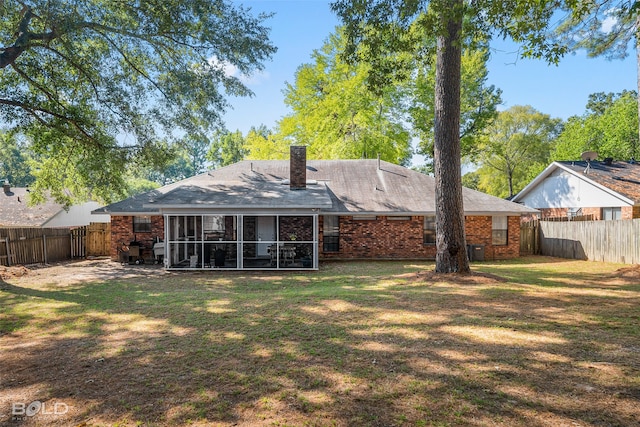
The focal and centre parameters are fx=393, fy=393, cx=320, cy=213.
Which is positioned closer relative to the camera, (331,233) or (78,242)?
(331,233)

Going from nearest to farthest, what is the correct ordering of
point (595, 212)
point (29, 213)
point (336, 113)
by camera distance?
point (595, 212) → point (336, 113) → point (29, 213)

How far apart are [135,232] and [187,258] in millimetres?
2626

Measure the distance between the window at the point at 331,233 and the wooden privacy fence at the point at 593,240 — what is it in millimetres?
10845

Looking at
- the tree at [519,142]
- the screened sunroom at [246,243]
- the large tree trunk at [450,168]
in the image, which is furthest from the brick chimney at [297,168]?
the tree at [519,142]

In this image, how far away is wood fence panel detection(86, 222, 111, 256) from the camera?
774 inches

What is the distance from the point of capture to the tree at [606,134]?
33.9 m

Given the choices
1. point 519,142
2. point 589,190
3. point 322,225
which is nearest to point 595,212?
point 589,190

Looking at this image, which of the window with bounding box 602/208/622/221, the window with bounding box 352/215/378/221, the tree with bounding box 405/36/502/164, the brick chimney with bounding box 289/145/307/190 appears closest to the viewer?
the brick chimney with bounding box 289/145/307/190

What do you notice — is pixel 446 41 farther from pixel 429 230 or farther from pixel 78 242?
pixel 78 242

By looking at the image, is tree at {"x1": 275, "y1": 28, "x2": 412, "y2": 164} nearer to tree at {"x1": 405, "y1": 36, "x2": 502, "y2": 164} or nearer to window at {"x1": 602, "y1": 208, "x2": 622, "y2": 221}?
tree at {"x1": 405, "y1": 36, "x2": 502, "y2": 164}

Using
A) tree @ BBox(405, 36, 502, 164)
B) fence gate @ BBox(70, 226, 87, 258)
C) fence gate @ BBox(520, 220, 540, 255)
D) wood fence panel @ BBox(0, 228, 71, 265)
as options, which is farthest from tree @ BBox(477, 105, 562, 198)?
wood fence panel @ BBox(0, 228, 71, 265)

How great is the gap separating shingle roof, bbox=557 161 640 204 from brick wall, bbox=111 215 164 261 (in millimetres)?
23009

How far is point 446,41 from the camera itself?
10.8m

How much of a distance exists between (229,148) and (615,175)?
43925 millimetres
